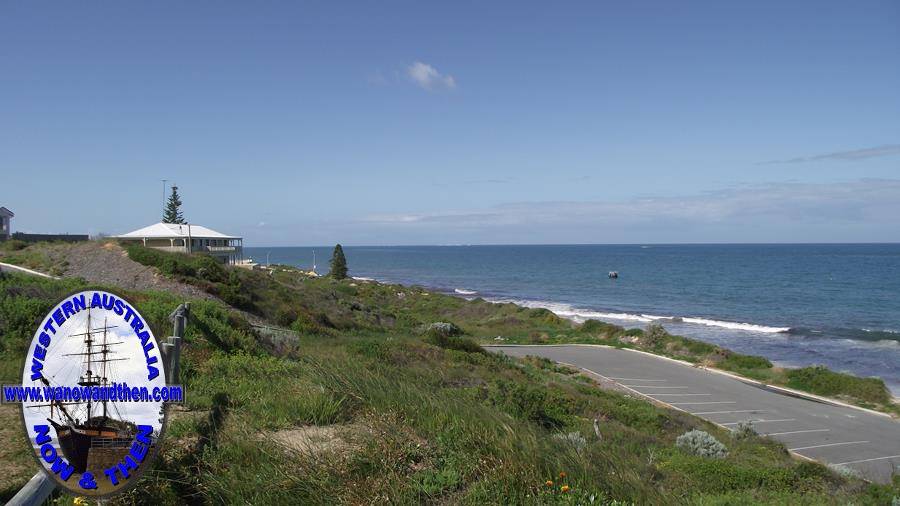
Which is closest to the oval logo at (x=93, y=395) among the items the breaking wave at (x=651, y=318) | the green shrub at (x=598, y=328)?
the green shrub at (x=598, y=328)

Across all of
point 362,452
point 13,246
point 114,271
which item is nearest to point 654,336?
point 114,271

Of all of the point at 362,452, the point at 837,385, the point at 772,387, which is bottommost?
the point at 772,387

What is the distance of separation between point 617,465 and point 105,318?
12.9 feet

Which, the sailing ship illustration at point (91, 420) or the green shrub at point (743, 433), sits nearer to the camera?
the sailing ship illustration at point (91, 420)

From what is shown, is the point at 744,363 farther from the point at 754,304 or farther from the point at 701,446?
the point at 754,304

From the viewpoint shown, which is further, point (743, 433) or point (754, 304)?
point (754, 304)

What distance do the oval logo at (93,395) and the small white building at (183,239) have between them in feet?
133

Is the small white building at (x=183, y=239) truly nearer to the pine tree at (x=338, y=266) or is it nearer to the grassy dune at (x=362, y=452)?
the pine tree at (x=338, y=266)

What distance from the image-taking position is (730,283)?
3821 inches

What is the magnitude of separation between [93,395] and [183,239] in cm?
4481

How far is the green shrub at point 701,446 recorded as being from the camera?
12.8 meters

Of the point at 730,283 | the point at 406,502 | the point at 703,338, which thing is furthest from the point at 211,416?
the point at 730,283

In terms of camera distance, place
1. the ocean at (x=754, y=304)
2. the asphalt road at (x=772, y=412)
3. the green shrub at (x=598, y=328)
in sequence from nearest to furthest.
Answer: the asphalt road at (x=772, y=412), the ocean at (x=754, y=304), the green shrub at (x=598, y=328)

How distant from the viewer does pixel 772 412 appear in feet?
76.7
